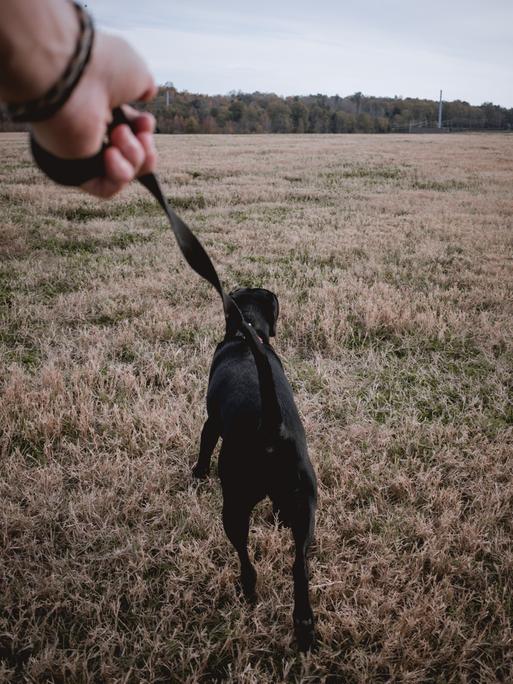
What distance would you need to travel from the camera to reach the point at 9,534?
244 cm

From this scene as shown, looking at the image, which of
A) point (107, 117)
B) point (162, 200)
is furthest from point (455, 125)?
point (107, 117)

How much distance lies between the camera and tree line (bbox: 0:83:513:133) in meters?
76.3

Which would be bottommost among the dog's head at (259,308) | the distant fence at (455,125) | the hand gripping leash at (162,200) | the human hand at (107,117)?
the dog's head at (259,308)

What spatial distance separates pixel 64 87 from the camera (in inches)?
27.7

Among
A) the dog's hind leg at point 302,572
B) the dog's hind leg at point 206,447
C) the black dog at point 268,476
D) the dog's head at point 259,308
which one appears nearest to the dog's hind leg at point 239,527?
the black dog at point 268,476

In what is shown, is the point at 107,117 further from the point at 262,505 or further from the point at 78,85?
the point at 262,505

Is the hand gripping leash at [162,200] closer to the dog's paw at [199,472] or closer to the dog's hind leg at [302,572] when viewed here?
the dog's hind leg at [302,572]

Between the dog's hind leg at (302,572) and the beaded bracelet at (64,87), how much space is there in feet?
5.36

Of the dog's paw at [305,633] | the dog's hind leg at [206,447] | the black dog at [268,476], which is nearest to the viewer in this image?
the black dog at [268,476]

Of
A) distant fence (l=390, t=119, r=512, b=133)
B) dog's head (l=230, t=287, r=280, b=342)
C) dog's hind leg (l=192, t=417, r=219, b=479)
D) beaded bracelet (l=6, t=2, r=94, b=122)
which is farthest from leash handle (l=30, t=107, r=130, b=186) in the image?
distant fence (l=390, t=119, r=512, b=133)

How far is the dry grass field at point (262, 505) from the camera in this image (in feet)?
6.39

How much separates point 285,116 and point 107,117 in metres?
95.5

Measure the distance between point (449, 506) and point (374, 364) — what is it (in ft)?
5.78

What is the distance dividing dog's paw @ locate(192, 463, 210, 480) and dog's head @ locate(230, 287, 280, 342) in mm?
968
